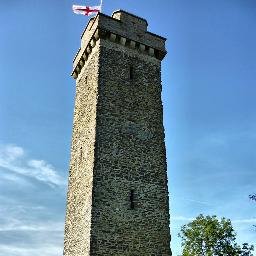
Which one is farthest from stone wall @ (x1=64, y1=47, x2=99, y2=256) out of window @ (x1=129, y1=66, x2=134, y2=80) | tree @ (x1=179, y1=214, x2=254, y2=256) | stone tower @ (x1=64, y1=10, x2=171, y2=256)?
tree @ (x1=179, y1=214, x2=254, y2=256)

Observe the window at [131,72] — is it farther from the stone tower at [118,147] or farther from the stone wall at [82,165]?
the stone wall at [82,165]

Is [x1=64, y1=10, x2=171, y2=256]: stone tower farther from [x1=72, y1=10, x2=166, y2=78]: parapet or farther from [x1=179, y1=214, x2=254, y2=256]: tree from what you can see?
[x1=179, y1=214, x2=254, y2=256]: tree

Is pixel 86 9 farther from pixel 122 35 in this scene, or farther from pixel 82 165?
pixel 82 165

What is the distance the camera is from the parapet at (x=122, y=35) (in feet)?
58.8

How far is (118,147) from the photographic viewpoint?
617 inches

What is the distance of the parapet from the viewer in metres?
17.9

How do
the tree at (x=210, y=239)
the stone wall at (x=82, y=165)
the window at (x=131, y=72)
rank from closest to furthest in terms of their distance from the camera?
the stone wall at (x=82, y=165)
the window at (x=131, y=72)
the tree at (x=210, y=239)

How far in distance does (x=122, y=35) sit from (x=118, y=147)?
19.6 feet

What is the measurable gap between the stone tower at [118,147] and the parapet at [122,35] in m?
0.05

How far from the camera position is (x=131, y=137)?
16250 mm

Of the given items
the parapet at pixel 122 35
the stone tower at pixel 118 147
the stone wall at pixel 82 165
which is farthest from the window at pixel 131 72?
the stone wall at pixel 82 165

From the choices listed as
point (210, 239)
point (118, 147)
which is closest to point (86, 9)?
point (118, 147)

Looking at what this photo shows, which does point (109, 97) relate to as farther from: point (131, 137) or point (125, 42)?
point (125, 42)

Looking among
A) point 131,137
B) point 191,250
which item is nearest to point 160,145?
point 131,137
